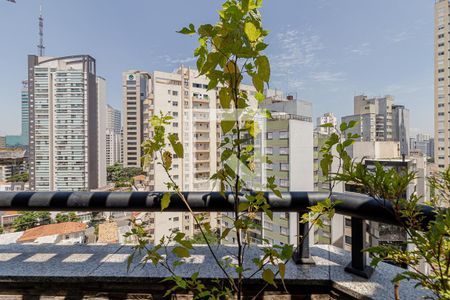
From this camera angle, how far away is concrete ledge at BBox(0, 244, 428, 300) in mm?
986

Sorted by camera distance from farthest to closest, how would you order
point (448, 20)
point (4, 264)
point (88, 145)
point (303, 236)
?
point (448, 20), point (88, 145), point (4, 264), point (303, 236)

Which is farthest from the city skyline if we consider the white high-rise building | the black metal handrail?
the white high-rise building

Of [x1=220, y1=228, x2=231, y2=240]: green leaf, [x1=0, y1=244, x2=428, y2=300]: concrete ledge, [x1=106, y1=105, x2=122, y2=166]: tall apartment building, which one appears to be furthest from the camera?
[x1=106, y1=105, x2=122, y2=166]: tall apartment building

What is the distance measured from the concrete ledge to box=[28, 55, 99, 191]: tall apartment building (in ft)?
85.3

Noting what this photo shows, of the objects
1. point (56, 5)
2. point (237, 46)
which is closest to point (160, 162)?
point (237, 46)

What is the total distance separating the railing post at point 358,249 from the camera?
106cm

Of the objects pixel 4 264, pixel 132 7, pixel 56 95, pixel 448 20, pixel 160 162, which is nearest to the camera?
pixel 160 162

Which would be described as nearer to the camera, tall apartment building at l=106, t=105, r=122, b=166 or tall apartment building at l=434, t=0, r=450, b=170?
tall apartment building at l=434, t=0, r=450, b=170

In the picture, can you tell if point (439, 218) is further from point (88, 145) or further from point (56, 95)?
point (88, 145)

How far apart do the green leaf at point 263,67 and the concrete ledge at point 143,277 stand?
2.82 ft

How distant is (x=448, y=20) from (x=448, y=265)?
4811 centimetres

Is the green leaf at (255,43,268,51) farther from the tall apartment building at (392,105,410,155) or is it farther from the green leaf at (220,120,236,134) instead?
the tall apartment building at (392,105,410,155)

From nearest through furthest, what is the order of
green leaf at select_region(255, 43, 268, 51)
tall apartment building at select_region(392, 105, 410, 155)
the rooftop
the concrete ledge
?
green leaf at select_region(255, 43, 268, 51) < the concrete ledge < tall apartment building at select_region(392, 105, 410, 155) < the rooftop

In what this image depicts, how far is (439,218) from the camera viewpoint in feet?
1.91
